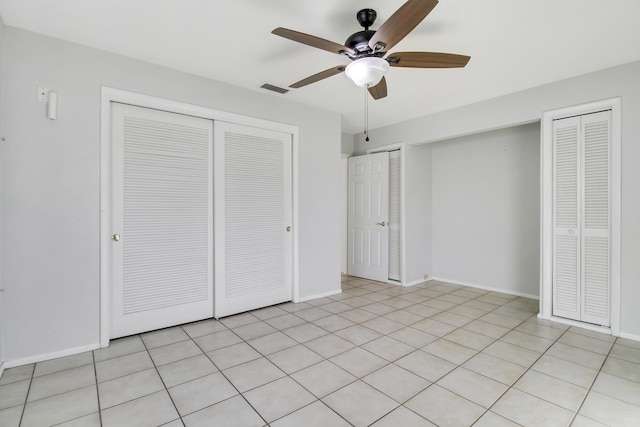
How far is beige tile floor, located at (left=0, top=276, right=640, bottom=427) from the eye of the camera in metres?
1.81

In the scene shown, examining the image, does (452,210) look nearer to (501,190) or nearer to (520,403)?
(501,190)

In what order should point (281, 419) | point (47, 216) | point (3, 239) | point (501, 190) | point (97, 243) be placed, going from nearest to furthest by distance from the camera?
point (281, 419), point (3, 239), point (47, 216), point (97, 243), point (501, 190)

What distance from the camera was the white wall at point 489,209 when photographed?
Result: 4.16 meters

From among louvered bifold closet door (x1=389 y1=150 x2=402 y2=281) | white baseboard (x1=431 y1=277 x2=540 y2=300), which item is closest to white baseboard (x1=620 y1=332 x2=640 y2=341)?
white baseboard (x1=431 y1=277 x2=540 y2=300)

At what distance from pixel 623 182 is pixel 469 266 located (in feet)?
7.49

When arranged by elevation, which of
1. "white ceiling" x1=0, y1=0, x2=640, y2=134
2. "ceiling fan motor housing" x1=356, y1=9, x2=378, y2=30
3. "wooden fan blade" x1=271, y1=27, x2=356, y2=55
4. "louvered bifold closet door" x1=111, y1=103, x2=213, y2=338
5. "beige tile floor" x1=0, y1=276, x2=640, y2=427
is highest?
"white ceiling" x1=0, y1=0, x2=640, y2=134

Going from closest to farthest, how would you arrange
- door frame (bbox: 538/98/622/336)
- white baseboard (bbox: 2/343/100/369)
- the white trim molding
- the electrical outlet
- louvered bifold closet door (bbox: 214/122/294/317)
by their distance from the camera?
white baseboard (bbox: 2/343/100/369) → the electrical outlet → door frame (bbox: 538/98/622/336) → louvered bifold closet door (bbox: 214/122/294/317) → the white trim molding

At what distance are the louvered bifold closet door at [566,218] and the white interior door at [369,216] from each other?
2.19 m

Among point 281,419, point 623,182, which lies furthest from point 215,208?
point 623,182

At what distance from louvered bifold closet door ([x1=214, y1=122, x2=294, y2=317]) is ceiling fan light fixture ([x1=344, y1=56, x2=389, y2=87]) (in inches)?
69.1

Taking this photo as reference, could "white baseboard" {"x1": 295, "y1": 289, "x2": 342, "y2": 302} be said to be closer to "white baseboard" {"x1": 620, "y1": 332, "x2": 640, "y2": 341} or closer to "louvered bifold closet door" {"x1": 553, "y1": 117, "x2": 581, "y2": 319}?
"louvered bifold closet door" {"x1": 553, "y1": 117, "x2": 581, "y2": 319}

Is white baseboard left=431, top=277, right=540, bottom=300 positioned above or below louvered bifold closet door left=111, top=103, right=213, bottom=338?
below

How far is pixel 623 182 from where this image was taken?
9.50 ft

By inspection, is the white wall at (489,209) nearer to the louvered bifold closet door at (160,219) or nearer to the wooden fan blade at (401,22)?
the wooden fan blade at (401,22)
